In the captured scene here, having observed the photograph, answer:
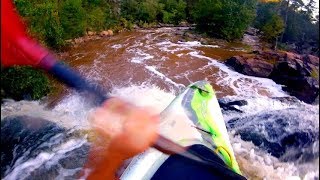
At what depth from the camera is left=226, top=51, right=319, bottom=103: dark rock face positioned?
5.41 m

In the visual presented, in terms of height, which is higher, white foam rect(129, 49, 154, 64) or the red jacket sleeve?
the red jacket sleeve

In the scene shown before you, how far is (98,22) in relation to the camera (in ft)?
30.8

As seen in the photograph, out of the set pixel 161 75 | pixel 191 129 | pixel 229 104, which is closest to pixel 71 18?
pixel 161 75

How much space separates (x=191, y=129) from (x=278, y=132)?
5.12 ft

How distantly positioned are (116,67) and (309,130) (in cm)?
415

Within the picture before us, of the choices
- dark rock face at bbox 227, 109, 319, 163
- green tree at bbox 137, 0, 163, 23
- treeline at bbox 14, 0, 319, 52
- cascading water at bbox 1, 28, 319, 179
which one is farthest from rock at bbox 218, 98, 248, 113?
green tree at bbox 137, 0, 163, 23

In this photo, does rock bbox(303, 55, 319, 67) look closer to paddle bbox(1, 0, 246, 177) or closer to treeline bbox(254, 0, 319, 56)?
treeline bbox(254, 0, 319, 56)

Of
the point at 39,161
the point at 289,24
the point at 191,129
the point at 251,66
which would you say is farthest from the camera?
the point at 289,24

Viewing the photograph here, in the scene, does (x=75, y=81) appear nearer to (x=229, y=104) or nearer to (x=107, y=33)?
(x=229, y=104)

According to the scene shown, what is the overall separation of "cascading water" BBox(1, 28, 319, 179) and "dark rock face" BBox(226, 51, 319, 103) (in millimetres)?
173

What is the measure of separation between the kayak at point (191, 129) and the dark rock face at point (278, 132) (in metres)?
0.67

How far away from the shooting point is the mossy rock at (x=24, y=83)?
438 centimetres

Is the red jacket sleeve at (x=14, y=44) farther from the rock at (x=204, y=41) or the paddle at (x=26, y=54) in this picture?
the rock at (x=204, y=41)

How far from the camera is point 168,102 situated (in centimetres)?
493
